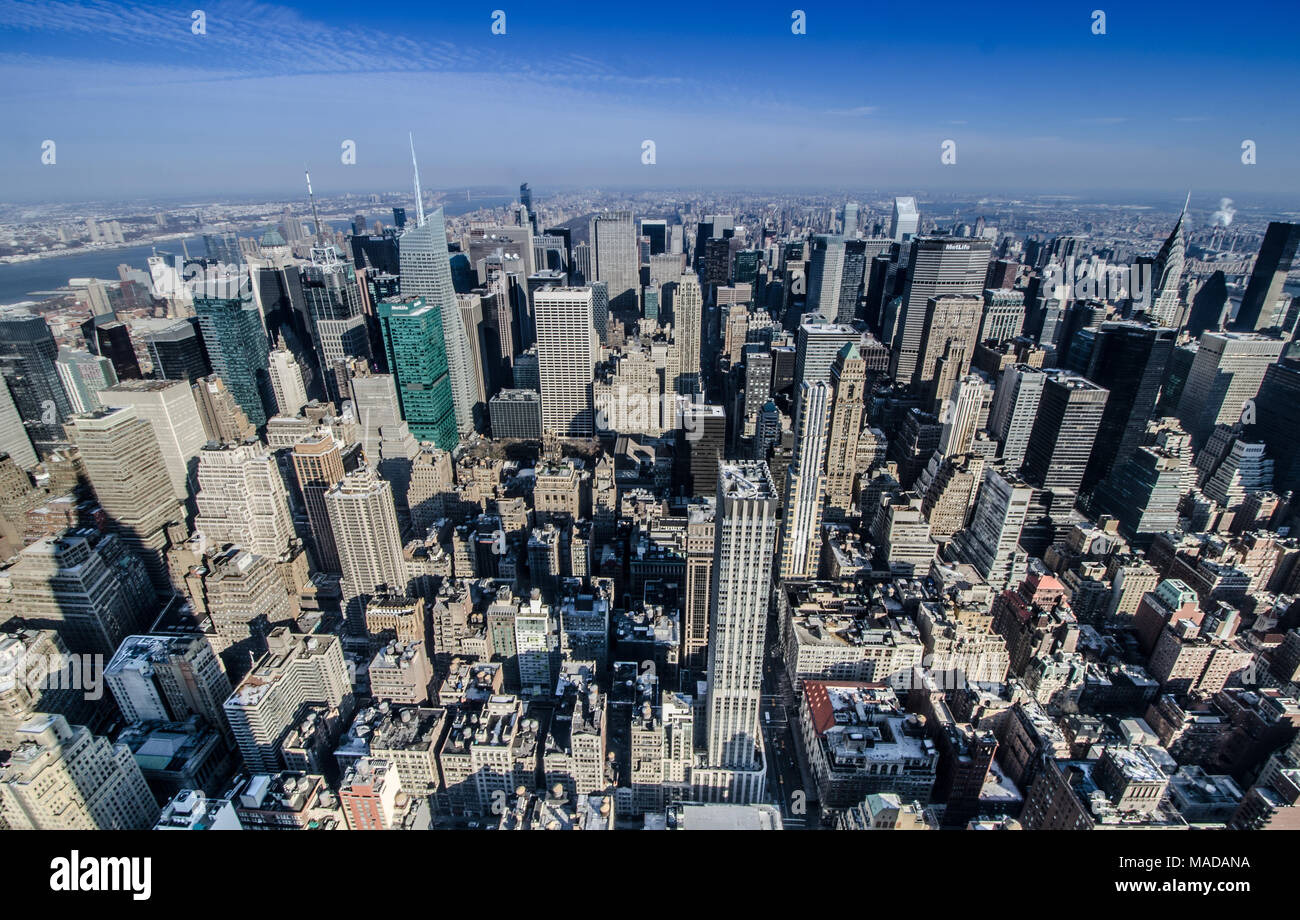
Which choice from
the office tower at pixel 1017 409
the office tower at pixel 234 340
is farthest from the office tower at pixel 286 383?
the office tower at pixel 1017 409

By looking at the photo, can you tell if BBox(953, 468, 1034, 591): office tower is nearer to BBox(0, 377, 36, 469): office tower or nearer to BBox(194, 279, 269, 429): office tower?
BBox(194, 279, 269, 429): office tower

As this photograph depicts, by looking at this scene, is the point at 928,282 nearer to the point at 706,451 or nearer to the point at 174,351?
the point at 706,451

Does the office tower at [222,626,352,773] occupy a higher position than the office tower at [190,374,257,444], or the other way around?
the office tower at [190,374,257,444]

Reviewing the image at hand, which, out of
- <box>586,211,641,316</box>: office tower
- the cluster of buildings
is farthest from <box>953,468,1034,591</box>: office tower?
<box>586,211,641,316</box>: office tower

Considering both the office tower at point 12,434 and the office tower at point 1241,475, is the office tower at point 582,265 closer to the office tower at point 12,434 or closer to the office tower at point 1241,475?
the office tower at point 12,434
